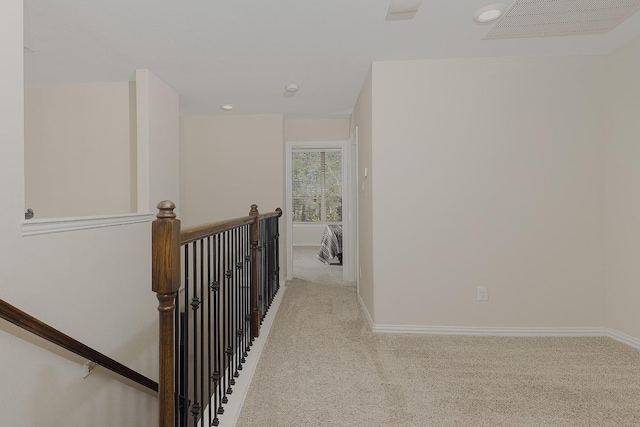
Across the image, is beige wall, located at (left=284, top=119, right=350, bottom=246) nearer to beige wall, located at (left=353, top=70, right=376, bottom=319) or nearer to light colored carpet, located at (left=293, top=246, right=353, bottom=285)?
beige wall, located at (left=353, top=70, right=376, bottom=319)

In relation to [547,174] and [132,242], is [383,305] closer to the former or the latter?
[547,174]

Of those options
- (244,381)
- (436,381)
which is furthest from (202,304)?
(436,381)

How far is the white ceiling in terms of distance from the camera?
6.67ft

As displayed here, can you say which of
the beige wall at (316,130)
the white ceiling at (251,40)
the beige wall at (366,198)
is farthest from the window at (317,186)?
the white ceiling at (251,40)

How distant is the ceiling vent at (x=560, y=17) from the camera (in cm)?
200

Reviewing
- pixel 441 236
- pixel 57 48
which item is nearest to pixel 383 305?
pixel 441 236

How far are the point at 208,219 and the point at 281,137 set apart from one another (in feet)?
4.86

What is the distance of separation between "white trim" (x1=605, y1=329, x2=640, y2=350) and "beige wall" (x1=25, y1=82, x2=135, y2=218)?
14.2 feet

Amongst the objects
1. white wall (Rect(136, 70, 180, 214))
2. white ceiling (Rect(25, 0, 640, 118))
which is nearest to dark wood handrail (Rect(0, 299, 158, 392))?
white wall (Rect(136, 70, 180, 214))

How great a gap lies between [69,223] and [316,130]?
3.29 metres

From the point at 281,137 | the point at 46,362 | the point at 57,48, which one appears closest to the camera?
the point at 46,362

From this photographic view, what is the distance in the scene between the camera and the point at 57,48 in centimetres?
254

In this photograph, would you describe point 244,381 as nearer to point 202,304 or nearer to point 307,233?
point 202,304

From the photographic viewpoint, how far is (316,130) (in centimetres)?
467
